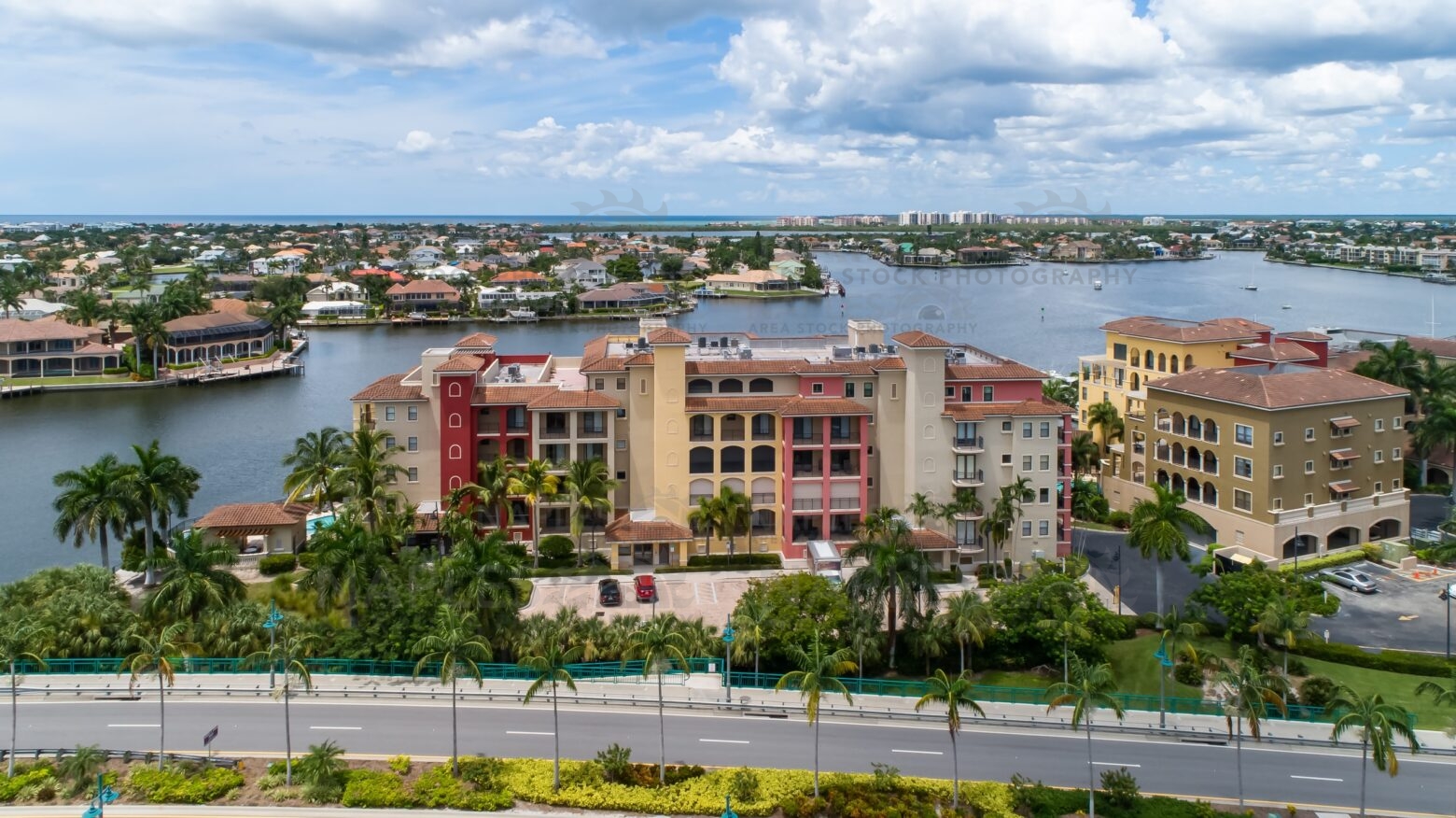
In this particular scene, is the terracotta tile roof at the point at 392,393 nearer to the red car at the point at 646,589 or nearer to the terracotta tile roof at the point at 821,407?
the red car at the point at 646,589

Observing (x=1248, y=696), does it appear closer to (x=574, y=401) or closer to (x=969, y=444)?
(x=969, y=444)

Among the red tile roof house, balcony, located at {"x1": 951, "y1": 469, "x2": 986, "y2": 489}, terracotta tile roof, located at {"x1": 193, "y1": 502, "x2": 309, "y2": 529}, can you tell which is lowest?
terracotta tile roof, located at {"x1": 193, "y1": 502, "x2": 309, "y2": 529}

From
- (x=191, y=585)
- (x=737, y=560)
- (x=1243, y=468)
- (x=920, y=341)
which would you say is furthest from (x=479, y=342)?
(x=1243, y=468)

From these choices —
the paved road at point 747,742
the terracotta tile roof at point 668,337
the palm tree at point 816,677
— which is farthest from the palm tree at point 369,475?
the palm tree at point 816,677

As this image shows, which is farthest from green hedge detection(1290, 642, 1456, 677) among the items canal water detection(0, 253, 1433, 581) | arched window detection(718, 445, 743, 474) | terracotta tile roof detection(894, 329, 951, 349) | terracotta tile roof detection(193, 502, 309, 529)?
canal water detection(0, 253, 1433, 581)

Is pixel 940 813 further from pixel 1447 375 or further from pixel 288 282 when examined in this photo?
pixel 288 282

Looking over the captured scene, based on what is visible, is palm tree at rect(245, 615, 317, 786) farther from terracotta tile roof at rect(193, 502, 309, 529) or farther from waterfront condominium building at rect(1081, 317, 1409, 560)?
waterfront condominium building at rect(1081, 317, 1409, 560)
